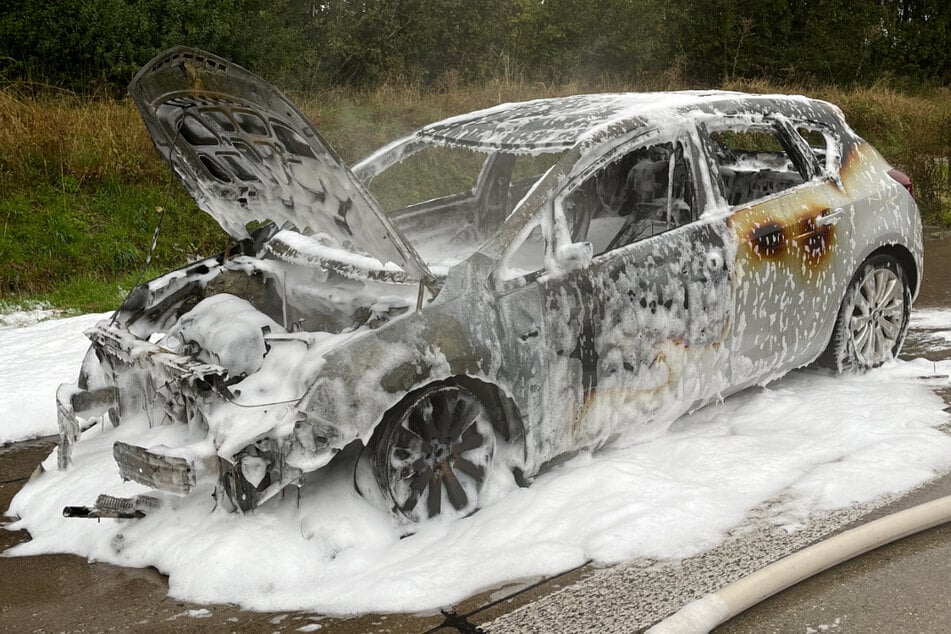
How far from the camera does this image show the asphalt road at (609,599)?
349 centimetres

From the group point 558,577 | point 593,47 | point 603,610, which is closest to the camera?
point 603,610

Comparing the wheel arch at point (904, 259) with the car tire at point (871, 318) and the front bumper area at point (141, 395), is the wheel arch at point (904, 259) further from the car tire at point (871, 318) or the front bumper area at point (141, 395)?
the front bumper area at point (141, 395)

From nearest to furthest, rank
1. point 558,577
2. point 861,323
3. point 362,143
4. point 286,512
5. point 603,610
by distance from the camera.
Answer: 1. point 603,610
2. point 558,577
3. point 286,512
4. point 861,323
5. point 362,143

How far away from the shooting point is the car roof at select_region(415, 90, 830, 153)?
16.0 ft

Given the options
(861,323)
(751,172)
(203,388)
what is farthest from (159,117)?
(861,323)

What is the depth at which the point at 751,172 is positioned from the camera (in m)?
6.23

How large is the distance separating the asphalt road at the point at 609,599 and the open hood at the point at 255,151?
4.50ft

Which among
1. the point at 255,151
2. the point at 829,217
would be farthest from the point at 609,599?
the point at 829,217

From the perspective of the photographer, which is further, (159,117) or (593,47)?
(593,47)

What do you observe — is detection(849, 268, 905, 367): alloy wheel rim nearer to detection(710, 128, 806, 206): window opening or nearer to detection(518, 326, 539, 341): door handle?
detection(710, 128, 806, 206): window opening

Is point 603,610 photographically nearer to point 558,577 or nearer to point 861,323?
point 558,577

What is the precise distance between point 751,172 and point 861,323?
1135 mm

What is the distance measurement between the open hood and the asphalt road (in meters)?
1.37

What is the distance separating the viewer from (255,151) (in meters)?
4.13
